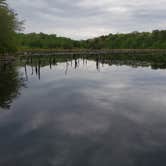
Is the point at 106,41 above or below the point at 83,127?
above

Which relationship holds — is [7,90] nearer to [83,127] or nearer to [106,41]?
[83,127]

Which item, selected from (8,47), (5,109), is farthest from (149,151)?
(8,47)

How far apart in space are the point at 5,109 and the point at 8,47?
4572 centimetres

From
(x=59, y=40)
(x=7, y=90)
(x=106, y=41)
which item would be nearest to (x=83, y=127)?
(x=7, y=90)

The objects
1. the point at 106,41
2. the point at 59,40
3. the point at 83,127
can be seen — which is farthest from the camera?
the point at 106,41

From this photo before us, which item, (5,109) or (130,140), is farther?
(5,109)

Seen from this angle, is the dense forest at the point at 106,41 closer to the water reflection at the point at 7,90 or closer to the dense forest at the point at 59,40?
the dense forest at the point at 59,40

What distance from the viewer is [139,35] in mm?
176250

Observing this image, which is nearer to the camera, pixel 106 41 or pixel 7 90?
pixel 7 90

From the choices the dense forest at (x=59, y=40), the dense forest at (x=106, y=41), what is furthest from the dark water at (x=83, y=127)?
the dense forest at (x=106, y=41)

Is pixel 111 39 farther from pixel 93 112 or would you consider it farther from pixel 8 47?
pixel 93 112

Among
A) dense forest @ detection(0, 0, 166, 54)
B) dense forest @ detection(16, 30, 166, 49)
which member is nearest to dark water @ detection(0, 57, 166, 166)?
dense forest @ detection(0, 0, 166, 54)

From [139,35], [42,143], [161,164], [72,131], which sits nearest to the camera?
[161,164]

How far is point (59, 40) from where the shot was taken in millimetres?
161000
